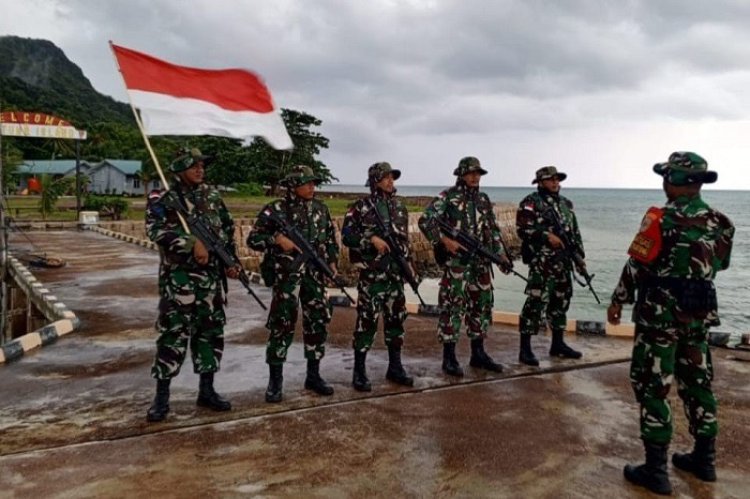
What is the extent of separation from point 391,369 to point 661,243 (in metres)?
2.59

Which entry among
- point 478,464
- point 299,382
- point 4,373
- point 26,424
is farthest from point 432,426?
point 4,373

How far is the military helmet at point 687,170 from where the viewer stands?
3.19 m

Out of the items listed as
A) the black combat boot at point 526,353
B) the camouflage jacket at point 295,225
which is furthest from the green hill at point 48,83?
the black combat boot at point 526,353

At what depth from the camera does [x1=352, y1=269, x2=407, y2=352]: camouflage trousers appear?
15.9 feet

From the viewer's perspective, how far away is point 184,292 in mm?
4148

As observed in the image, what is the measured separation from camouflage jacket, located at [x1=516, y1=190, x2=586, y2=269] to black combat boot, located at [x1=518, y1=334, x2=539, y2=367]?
735 mm

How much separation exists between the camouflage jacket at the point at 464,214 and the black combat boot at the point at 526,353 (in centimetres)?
91

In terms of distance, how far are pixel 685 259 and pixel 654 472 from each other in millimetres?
1163

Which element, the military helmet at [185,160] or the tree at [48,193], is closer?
the military helmet at [185,160]

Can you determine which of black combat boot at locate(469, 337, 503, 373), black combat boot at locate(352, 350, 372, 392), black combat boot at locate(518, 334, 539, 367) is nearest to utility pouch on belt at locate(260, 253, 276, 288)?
black combat boot at locate(352, 350, 372, 392)

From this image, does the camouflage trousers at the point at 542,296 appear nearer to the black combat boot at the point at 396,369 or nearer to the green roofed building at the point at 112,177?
the black combat boot at the point at 396,369

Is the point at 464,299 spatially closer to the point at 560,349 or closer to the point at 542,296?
the point at 542,296

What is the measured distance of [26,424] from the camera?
13.3 ft

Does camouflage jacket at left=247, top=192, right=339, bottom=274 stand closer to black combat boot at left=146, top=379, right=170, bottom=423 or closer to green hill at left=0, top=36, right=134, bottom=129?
black combat boot at left=146, top=379, right=170, bottom=423
